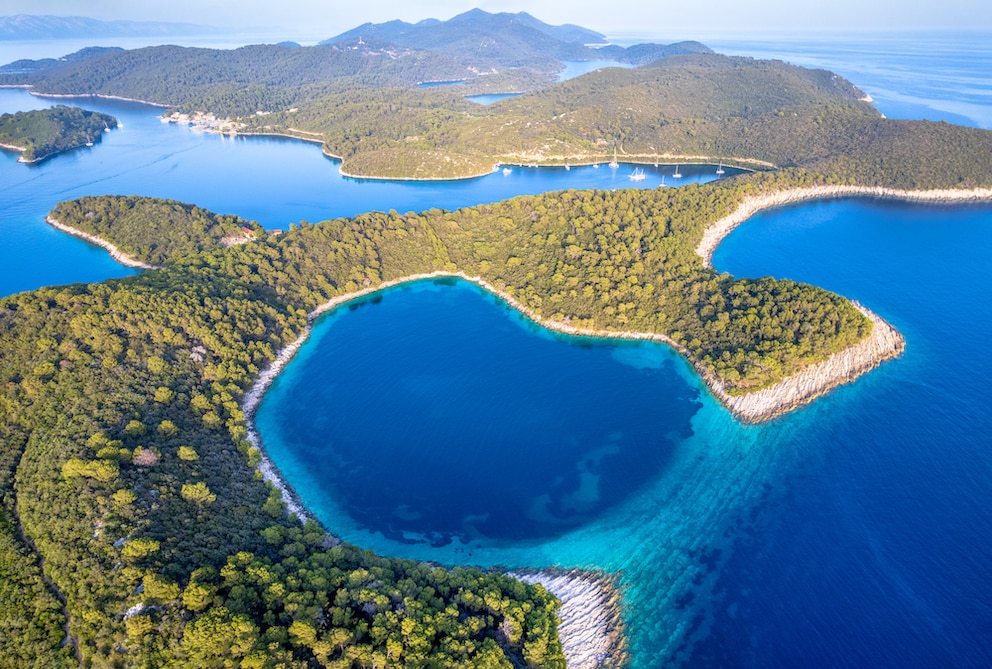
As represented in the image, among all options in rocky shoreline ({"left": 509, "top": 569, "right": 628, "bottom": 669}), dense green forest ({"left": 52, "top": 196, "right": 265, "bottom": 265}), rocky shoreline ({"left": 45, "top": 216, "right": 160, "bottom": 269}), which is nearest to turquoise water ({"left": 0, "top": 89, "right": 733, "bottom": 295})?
rocky shoreline ({"left": 45, "top": 216, "right": 160, "bottom": 269})

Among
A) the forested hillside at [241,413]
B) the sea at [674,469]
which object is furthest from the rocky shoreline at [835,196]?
the sea at [674,469]

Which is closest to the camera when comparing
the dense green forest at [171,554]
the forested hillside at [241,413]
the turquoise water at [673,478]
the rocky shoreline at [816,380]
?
the dense green forest at [171,554]

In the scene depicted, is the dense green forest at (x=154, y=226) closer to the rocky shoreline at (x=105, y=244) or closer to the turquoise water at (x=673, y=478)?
the rocky shoreline at (x=105, y=244)

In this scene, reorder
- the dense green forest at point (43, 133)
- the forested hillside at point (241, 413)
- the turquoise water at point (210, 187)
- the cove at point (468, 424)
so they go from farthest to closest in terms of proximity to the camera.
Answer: the dense green forest at point (43, 133) < the turquoise water at point (210, 187) < the cove at point (468, 424) < the forested hillside at point (241, 413)

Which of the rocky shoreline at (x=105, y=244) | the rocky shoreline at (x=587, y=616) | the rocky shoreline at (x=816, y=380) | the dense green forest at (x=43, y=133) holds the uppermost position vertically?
the dense green forest at (x=43, y=133)

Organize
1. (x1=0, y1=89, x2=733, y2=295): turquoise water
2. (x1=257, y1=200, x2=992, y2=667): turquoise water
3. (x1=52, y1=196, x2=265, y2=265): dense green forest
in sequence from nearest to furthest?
1. (x1=257, y1=200, x2=992, y2=667): turquoise water
2. (x1=52, y1=196, x2=265, y2=265): dense green forest
3. (x1=0, y1=89, x2=733, y2=295): turquoise water

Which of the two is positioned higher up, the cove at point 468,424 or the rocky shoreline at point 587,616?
the cove at point 468,424

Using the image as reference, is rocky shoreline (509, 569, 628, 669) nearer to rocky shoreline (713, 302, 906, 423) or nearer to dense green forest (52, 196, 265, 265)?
rocky shoreline (713, 302, 906, 423)
